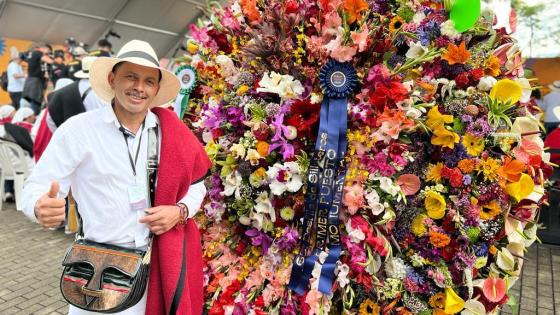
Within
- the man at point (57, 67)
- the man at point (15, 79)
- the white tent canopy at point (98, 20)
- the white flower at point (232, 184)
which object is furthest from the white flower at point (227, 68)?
the white tent canopy at point (98, 20)

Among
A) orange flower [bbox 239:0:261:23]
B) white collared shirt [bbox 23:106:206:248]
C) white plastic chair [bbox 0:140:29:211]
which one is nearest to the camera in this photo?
white collared shirt [bbox 23:106:206:248]

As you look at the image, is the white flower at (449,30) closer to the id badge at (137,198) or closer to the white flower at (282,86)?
the white flower at (282,86)

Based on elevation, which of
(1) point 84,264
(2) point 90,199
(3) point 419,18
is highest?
(3) point 419,18

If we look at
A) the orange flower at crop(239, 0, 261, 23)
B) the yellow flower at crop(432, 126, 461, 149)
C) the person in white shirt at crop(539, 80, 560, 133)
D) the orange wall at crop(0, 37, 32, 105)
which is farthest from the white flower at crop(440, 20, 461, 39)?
the orange wall at crop(0, 37, 32, 105)

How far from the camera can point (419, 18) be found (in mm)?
2727

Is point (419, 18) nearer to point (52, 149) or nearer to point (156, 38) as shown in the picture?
point (52, 149)

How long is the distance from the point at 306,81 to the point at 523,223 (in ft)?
5.22

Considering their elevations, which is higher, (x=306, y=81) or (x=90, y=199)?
(x=306, y=81)

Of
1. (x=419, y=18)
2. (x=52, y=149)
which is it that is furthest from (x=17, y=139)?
(x=419, y=18)

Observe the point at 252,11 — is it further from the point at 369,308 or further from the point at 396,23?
the point at 369,308

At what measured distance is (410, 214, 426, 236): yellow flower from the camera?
8.34 ft

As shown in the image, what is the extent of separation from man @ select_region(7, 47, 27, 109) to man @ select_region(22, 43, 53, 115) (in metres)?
1.14

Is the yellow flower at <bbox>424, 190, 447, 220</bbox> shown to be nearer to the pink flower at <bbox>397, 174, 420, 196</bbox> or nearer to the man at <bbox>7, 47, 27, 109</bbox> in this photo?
the pink flower at <bbox>397, 174, 420, 196</bbox>

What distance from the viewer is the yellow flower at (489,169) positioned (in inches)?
100.0
